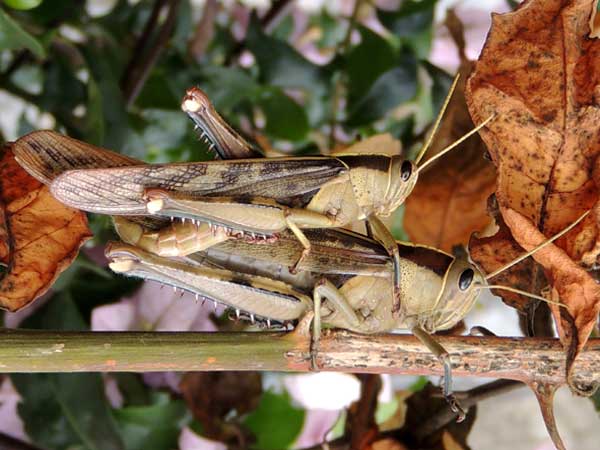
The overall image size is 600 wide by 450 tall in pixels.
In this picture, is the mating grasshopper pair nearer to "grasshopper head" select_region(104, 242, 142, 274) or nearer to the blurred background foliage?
"grasshopper head" select_region(104, 242, 142, 274)

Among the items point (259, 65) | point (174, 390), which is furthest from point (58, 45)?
point (174, 390)

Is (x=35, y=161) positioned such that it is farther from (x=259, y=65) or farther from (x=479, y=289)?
(x=259, y=65)

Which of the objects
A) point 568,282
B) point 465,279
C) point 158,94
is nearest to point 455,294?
point 465,279

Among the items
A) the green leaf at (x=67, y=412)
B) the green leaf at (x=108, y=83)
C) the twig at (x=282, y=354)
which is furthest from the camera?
the green leaf at (x=108, y=83)

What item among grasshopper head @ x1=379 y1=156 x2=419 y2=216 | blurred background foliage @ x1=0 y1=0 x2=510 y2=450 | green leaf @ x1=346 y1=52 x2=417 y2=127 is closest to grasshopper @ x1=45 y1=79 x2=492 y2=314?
grasshopper head @ x1=379 y1=156 x2=419 y2=216

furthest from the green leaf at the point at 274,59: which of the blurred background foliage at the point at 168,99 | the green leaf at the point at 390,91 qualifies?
the green leaf at the point at 390,91

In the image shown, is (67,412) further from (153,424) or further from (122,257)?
(122,257)

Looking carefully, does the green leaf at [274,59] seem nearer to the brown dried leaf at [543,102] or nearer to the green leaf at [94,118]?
the green leaf at [94,118]
